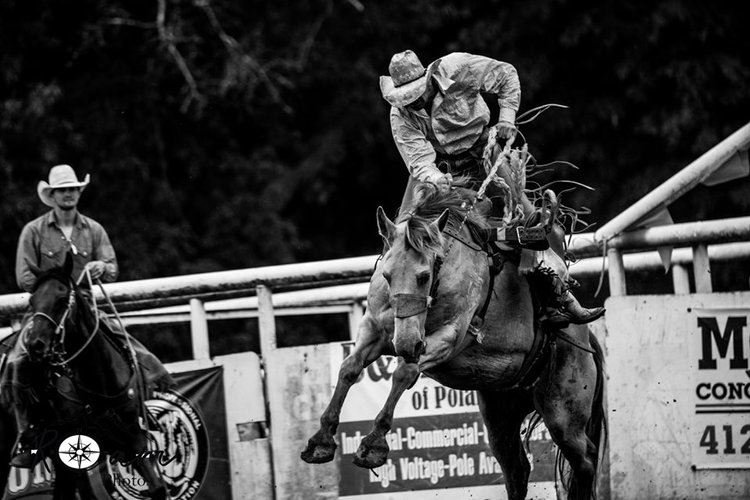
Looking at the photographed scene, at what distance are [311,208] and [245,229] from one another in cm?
224

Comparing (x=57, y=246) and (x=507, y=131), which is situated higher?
(x=507, y=131)

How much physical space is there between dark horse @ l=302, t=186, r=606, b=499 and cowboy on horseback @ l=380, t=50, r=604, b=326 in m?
0.22

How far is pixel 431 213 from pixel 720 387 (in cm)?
303

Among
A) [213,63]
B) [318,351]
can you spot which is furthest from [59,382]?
[213,63]

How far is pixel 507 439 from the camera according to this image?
929cm

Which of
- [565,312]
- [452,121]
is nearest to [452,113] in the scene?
[452,121]

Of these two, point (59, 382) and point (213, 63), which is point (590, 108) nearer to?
Answer: point (213, 63)

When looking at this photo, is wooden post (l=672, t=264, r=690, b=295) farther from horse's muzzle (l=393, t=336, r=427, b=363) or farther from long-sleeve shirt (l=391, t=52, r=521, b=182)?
horse's muzzle (l=393, t=336, r=427, b=363)

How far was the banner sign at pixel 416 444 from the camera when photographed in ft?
34.0

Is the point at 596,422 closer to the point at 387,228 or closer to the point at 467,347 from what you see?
the point at 467,347

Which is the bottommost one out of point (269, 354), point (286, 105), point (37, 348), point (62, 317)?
point (269, 354)

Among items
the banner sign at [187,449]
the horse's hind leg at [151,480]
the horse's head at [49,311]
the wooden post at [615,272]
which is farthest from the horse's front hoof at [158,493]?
the wooden post at [615,272]

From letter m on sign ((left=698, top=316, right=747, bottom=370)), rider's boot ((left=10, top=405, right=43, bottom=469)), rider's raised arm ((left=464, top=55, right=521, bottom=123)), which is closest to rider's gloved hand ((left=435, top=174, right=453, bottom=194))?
rider's raised arm ((left=464, top=55, right=521, bottom=123))

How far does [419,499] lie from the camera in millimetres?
10391
